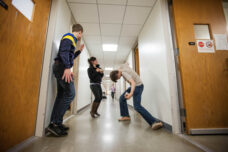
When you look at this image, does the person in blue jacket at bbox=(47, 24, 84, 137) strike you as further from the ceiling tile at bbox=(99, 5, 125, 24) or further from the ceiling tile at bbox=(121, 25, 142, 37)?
the ceiling tile at bbox=(121, 25, 142, 37)

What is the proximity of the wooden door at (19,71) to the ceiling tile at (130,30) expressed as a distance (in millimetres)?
2057

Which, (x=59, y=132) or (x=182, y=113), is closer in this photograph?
(x=59, y=132)

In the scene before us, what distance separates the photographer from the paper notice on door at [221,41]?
1467mm

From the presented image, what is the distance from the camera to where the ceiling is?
2027 mm

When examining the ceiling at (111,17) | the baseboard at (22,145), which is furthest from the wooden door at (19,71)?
the ceiling at (111,17)

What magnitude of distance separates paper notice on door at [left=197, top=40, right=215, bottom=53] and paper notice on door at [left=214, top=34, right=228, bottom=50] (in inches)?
3.2

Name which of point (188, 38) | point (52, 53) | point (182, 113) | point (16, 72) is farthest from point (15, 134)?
point (188, 38)

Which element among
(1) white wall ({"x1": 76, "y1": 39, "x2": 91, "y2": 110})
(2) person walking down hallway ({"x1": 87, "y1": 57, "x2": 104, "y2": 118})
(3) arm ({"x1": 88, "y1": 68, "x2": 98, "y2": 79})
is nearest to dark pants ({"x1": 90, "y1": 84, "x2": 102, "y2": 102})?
(2) person walking down hallway ({"x1": 87, "y1": 57, "x2": 104, "y2": 118})

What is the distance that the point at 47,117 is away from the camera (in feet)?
4.24

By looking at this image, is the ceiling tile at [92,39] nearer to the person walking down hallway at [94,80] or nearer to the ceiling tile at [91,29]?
the ceiling tile at [91,29]

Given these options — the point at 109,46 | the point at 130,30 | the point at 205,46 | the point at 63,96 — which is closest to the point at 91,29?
the point at 130,30

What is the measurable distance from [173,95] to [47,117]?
5.75 feet

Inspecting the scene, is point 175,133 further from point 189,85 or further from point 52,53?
point 52,53

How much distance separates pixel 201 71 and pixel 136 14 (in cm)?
179
